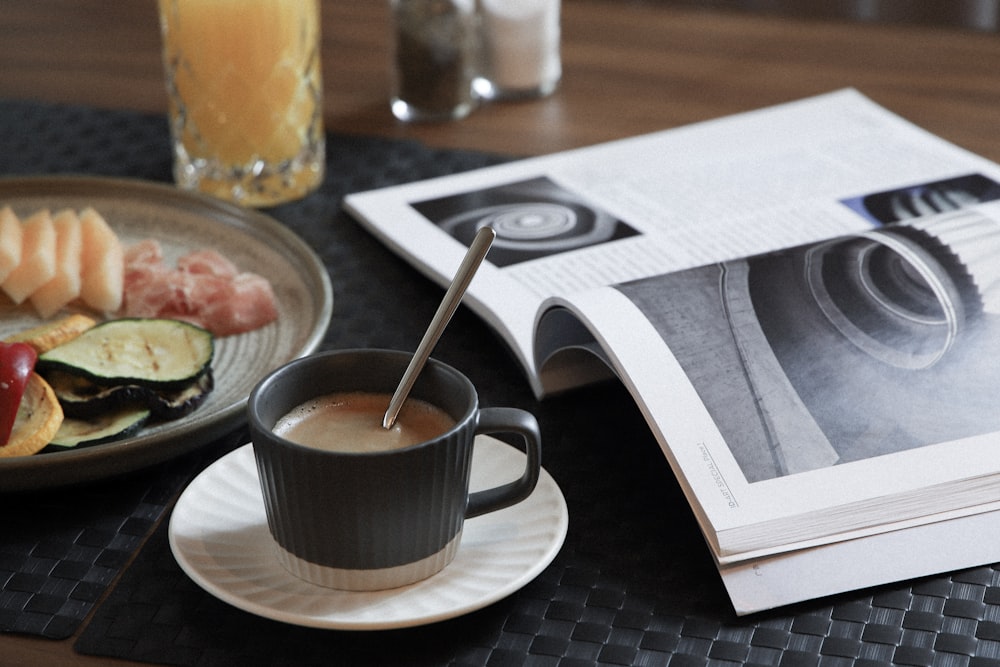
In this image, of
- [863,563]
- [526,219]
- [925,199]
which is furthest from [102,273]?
[925,199]

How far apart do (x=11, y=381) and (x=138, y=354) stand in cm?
9

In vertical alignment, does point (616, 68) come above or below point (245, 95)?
below

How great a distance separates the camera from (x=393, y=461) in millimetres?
554

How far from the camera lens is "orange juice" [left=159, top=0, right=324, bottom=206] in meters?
1.01

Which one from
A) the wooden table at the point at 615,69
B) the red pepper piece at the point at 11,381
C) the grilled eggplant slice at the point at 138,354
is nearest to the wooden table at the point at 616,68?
the wooden table at the point at 615,69

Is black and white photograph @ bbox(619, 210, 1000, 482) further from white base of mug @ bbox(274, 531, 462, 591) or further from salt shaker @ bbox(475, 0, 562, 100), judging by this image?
salt shaker @ bbox(475, 0, 562, 100)

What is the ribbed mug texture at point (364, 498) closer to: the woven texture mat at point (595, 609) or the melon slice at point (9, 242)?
the woven texture mat at point (595, 609)

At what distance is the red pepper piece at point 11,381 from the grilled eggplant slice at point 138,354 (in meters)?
0.03

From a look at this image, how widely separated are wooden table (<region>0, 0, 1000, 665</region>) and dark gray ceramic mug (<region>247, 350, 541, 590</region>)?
65 cm

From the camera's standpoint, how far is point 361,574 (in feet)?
1.91

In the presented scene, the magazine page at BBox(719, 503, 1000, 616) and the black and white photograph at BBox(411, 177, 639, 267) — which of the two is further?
the black and white photograph at BBox(411, 177, 639, 267)

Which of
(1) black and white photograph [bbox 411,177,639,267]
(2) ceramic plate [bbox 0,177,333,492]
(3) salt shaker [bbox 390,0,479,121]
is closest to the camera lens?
(2) ceramic plate [bbox 0,177,333,492]

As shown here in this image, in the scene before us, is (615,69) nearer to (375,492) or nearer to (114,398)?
(114,398)

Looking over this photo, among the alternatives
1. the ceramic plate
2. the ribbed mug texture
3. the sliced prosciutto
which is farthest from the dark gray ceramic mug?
the sliced prosciutto
